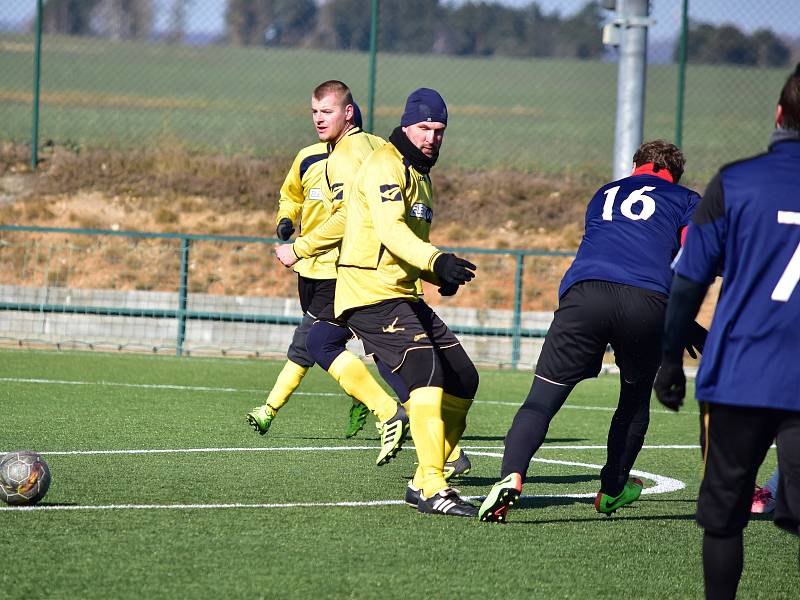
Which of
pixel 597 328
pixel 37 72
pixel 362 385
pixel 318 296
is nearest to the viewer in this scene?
pixel 597 328

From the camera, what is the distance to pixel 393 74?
104ft

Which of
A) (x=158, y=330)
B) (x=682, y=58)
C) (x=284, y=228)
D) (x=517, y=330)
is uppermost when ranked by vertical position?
(x=682, y=58)

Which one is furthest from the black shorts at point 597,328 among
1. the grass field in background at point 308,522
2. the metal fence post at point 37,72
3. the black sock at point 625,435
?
the metal fence post at point 37,72

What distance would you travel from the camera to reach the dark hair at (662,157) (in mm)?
6582

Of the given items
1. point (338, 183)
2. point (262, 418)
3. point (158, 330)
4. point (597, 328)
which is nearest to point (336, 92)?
point (338, 183)

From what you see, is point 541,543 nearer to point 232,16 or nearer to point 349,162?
point 349,162

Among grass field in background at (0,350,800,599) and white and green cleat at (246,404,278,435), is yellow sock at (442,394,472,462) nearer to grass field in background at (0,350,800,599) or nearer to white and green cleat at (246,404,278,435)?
grass field in background at (0,350,800,599)

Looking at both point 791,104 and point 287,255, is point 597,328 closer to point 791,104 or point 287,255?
point 791,104

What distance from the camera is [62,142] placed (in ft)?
85.7

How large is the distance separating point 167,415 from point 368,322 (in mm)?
3949

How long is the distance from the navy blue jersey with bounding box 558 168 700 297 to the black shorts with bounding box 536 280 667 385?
0.06 m

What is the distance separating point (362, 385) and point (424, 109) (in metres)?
1.94

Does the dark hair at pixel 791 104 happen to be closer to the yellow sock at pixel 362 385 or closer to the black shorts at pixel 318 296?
the yellow sock at pixel 362 385

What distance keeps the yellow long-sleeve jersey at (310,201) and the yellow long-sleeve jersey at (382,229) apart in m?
1.95
